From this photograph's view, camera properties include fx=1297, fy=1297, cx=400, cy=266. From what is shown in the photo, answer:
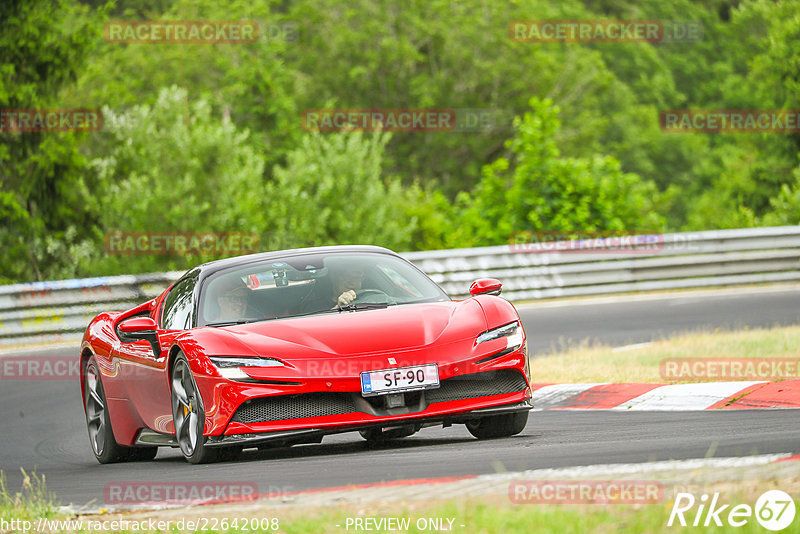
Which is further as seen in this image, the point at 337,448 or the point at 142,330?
the point at 337,448

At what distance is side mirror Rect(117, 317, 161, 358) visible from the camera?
7.97 meters

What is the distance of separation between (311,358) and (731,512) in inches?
127

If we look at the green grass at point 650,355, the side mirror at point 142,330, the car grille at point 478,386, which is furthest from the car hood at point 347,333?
the green grass at point 650,355

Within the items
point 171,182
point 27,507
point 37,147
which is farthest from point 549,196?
point 27,507

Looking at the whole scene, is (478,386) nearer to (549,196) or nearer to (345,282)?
(345,282)

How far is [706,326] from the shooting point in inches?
612

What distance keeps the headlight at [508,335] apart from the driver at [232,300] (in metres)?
1.50

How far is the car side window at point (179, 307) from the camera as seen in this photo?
8.15m

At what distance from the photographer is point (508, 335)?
7.58 meters

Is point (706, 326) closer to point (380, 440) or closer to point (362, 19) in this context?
point (380, 440)

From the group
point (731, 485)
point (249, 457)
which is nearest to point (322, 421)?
point (249, 457)

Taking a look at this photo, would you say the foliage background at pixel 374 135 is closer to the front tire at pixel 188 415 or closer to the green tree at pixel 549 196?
the green tree at pixel 549 196

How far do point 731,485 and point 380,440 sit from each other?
3.93 m

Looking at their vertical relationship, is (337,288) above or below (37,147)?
below
